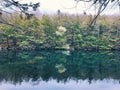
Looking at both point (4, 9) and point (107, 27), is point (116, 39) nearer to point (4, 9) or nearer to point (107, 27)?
point (107, 27)

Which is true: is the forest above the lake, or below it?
above

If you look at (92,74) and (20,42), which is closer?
(92,74)

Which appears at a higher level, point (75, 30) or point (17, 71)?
point (75, 30)

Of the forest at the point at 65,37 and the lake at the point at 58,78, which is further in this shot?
the forest at the point at 65,37

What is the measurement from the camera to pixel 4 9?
2.81 metres

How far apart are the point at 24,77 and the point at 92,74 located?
17.0 feet

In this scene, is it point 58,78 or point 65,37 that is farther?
point 65,37

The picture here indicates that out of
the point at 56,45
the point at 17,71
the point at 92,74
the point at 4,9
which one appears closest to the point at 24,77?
the point at 17,71

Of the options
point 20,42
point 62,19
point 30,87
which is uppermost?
point 62,19

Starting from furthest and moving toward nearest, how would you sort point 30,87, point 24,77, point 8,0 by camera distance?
point 24,77 < point 30,87 < point 8,0

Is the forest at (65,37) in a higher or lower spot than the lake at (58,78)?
higher

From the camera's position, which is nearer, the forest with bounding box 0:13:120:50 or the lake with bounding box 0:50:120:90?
the lake with bounding box 0:50:120:90

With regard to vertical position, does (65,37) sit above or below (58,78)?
above

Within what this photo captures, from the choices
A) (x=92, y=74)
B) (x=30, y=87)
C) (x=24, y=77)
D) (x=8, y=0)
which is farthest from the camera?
(x=92, y=74)
